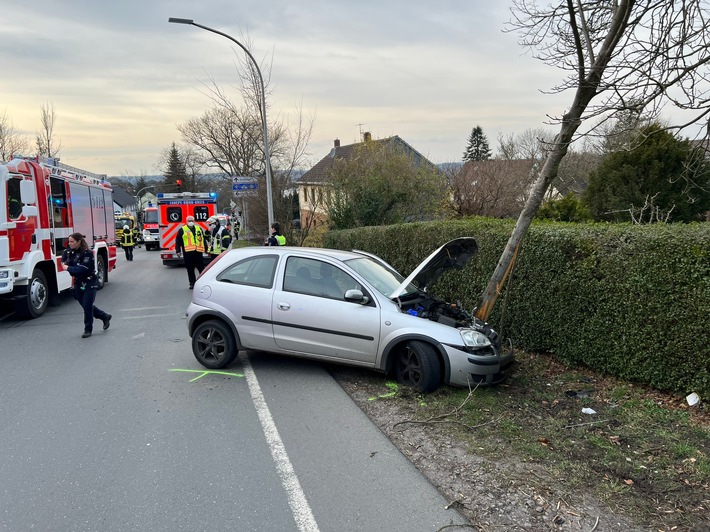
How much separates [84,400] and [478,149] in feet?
226

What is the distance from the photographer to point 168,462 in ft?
13.5

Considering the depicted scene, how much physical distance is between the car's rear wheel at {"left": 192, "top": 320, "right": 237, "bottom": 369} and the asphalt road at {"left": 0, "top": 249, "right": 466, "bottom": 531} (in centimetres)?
17

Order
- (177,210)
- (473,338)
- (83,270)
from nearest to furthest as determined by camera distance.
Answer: (473,338) → (83,270) → (177,210)

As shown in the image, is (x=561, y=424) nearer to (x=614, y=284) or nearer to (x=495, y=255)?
(x=614, y=284)

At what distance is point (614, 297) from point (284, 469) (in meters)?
3.92

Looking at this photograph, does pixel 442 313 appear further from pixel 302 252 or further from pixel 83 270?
pixel 83 270

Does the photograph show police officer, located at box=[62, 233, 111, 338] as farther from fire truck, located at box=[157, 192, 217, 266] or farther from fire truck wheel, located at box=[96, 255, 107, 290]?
fire truck, located at box=[157, 192, 217, 266]

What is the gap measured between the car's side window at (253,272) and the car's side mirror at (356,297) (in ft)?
3.69

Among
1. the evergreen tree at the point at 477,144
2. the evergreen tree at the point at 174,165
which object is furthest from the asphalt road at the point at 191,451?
the evergreen tree at the point at 174,165

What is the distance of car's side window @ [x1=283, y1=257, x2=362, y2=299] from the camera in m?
6.11

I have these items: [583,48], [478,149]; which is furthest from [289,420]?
[478,149]

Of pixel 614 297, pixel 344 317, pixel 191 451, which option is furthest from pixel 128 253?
pixel 614 297

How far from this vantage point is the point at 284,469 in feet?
13.2

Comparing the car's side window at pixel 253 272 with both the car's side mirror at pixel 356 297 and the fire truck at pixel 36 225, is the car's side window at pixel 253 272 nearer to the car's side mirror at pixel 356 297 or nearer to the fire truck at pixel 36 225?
the car's side mirror at pixel 356 297
